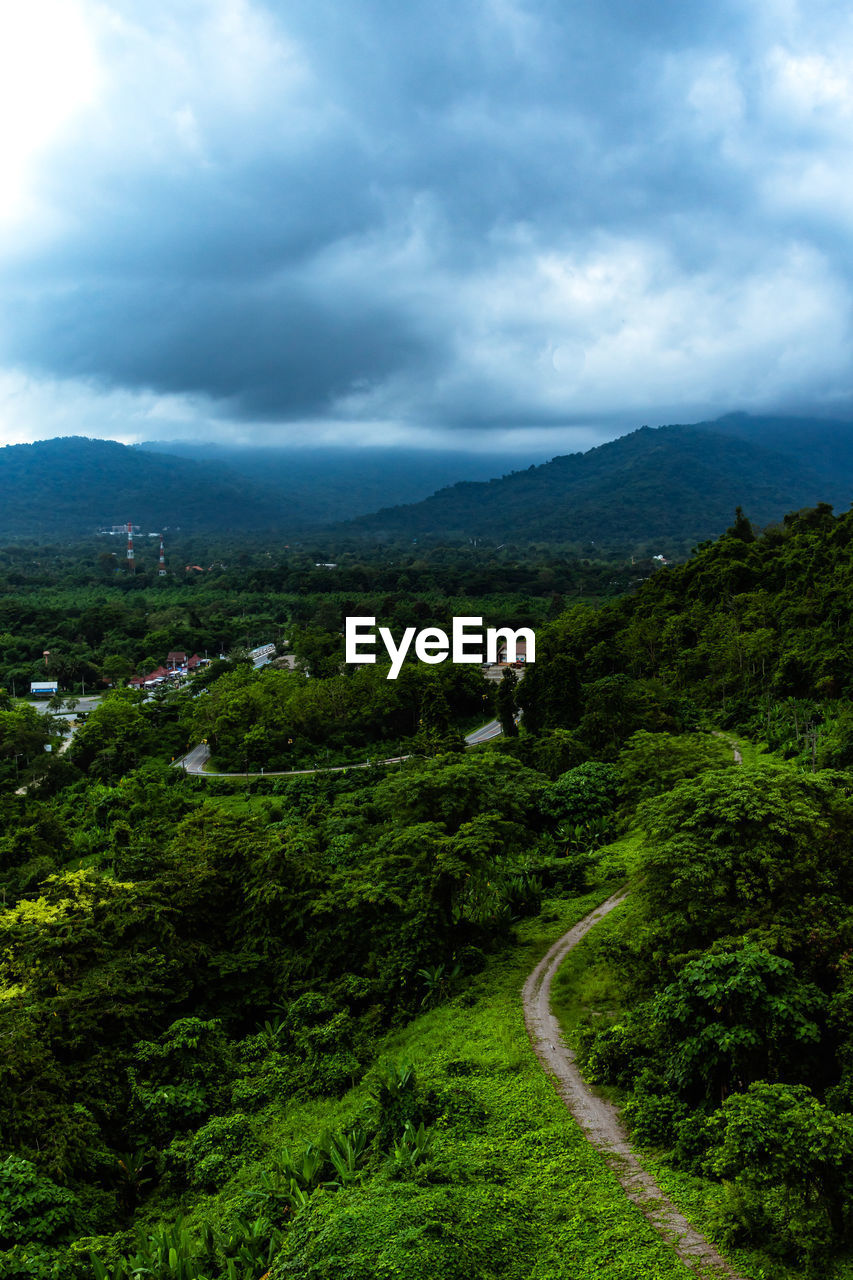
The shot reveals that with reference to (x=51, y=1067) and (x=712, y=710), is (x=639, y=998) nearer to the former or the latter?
(x=51, y=1067)

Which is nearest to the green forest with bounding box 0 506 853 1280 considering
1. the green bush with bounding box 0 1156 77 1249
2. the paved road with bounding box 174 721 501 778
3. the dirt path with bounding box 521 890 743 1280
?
the green bush with bounding box 0 1156 77 1249

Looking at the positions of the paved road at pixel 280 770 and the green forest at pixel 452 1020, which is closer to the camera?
the green forest at pixel 452 1020

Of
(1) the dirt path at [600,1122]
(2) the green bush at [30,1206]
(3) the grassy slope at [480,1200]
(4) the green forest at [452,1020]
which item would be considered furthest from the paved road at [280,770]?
(2) the green bush at [30,1206]

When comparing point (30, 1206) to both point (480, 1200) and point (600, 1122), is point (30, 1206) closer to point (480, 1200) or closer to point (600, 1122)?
point (480, 1200)

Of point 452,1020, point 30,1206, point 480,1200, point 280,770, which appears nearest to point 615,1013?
point 452,1020

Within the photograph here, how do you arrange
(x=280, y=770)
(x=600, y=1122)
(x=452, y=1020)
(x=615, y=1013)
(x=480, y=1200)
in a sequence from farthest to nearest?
1. (x=280, y=770)
2. (x=452, y=1020)
3. (x=615, y=1013)
4. (x=600, y=1122)
5. (x=480, y=1200)

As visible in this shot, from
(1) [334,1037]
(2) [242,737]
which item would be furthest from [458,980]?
(2) [242,737]

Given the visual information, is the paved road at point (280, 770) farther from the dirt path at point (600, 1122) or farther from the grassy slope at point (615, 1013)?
the dirt path at point (600, 1122)
